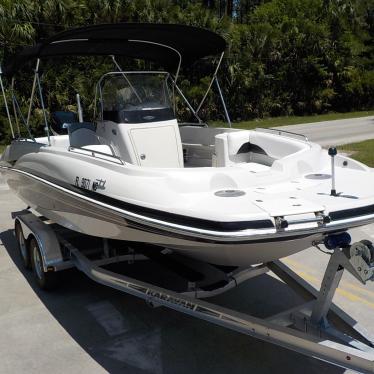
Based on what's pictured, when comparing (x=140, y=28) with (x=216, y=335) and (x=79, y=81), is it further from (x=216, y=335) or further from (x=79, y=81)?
(x=79, y=81)

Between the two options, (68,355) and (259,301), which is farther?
(259,301)

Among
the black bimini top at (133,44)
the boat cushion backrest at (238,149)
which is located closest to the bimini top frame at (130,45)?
the black bimini top at (133,44)

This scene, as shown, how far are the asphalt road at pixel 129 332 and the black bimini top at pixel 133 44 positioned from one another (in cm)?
211

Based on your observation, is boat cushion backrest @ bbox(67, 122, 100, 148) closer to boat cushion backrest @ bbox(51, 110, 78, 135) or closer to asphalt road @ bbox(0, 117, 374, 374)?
boat cushion backrest @ bbox(51, 110, 78, 135)

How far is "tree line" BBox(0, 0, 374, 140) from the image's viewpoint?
15.3m

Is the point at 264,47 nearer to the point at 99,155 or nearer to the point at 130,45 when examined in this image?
the point at 130,45

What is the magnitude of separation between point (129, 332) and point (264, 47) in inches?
838

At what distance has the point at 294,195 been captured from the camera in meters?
3.32

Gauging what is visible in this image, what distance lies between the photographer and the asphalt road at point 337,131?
597 inches

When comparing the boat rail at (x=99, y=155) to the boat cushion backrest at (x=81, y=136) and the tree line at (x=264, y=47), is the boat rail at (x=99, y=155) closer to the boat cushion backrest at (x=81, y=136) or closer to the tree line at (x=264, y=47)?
the boat cushion backrest at (x=81, y=136)

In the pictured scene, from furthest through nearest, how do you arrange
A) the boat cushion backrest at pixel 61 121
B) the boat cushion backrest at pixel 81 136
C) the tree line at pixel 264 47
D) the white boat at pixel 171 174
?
the tree line at pixel 264 47 → the boat cushion backrest at pixel 61 121 → the boat cushion backrest at pixel 81 136 → the white boat at pixel 171 174

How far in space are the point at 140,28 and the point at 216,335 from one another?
118 inches

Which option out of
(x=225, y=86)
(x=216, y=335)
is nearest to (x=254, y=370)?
(x=216, y=335)

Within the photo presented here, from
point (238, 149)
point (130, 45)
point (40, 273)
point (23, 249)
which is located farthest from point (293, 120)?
point (40, 273)
